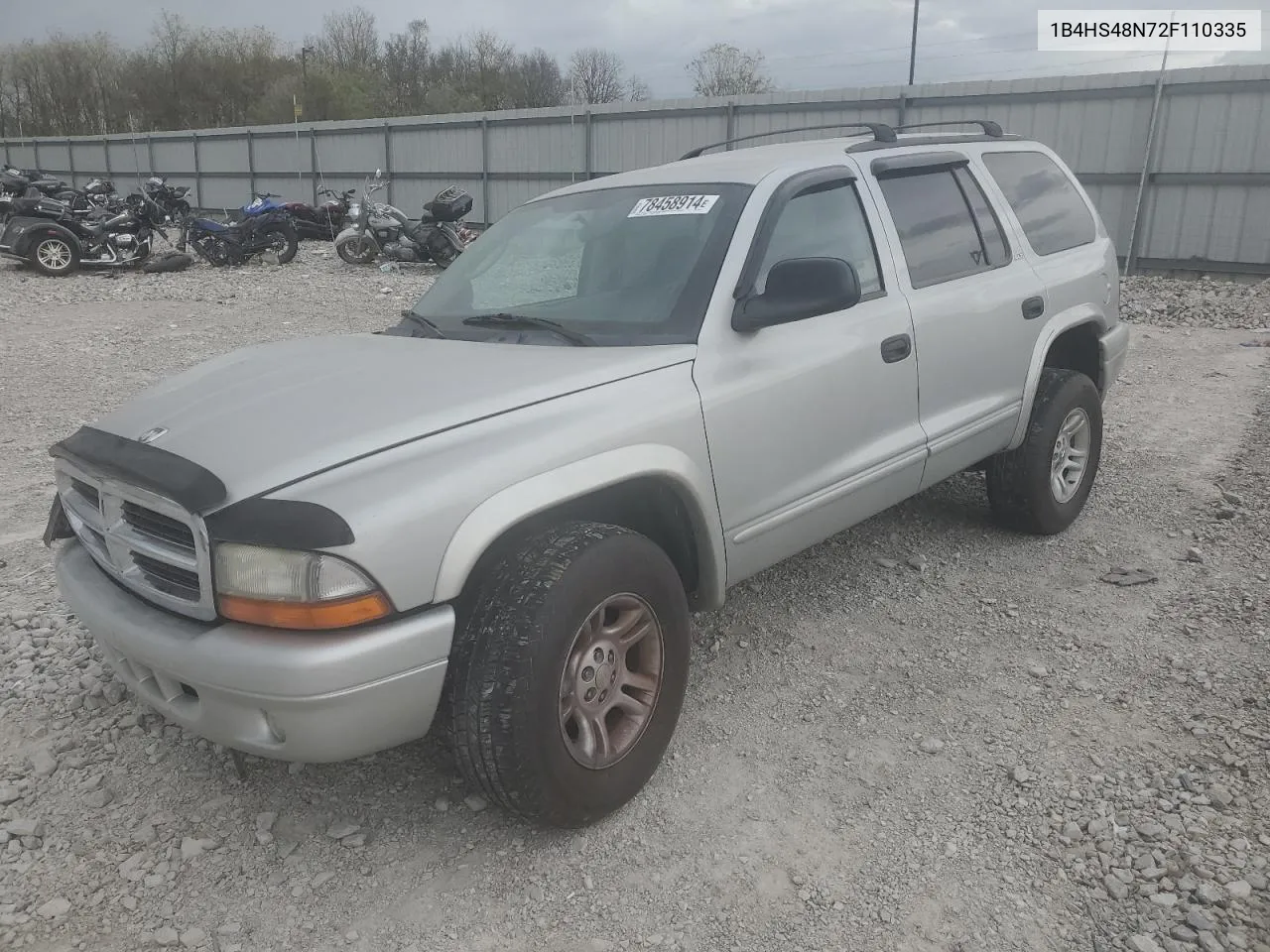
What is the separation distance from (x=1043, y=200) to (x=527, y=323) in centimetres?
277

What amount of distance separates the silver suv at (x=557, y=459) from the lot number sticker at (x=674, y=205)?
0.01 meters

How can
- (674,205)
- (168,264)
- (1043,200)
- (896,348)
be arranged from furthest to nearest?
(168,264) < (1043,200) < (896,348) < (674,205)

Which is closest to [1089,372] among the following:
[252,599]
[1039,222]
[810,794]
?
[1039,222]

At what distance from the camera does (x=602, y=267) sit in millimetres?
3346

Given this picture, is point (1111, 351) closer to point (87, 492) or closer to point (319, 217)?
point (87, 492)

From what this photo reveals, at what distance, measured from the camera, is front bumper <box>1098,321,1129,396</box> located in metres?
4.75

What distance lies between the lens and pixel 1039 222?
14.5 ft

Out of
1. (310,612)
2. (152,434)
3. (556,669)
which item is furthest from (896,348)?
(152,434)

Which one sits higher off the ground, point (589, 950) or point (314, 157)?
point (314, 157)

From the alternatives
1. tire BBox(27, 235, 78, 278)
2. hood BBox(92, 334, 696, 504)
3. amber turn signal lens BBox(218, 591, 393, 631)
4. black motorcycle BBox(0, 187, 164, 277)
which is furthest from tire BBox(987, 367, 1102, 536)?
tire BBox(27, 235, 78, 278)

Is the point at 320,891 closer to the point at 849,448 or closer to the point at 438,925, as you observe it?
the point at 438,925

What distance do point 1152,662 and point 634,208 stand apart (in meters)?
2.49

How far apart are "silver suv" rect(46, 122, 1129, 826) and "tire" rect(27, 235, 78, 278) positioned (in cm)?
1382

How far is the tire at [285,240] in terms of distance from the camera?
15.9m
